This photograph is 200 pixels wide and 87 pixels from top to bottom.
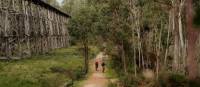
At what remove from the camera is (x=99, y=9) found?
25734 mm

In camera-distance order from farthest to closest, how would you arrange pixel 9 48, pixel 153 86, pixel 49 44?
1. pixel 49 44
2. pixel 9 48
3. pixel 153 86

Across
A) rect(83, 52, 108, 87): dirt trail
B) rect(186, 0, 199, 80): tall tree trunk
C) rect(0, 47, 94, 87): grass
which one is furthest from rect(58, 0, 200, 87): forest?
rect(186, 0, 199, 80): tall tree trunk

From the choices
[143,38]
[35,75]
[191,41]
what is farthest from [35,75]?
[191,41]

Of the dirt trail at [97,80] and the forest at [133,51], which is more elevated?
the forest at [133,51]

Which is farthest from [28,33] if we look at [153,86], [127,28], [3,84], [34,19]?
[153,86]

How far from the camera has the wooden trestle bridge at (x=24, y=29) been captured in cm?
2906

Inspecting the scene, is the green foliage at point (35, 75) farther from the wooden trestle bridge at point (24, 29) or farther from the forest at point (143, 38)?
the wooden trestle bridge at point (24, 29)

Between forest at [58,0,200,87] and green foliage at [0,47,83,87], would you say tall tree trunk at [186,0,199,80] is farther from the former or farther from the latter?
green foliage at [0,47,83,87]

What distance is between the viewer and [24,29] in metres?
33.3

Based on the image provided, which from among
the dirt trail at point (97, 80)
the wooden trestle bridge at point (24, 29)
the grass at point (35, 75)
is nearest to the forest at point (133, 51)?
the grass at point (35, 75)

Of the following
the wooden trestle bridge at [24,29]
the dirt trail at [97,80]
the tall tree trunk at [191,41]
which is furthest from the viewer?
the wooden trestle bridge at [24,29]

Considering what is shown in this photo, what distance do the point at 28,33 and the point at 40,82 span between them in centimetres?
1605

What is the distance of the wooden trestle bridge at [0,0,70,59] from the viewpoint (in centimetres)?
2906

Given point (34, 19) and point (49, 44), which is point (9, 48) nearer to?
point (34, 19)
